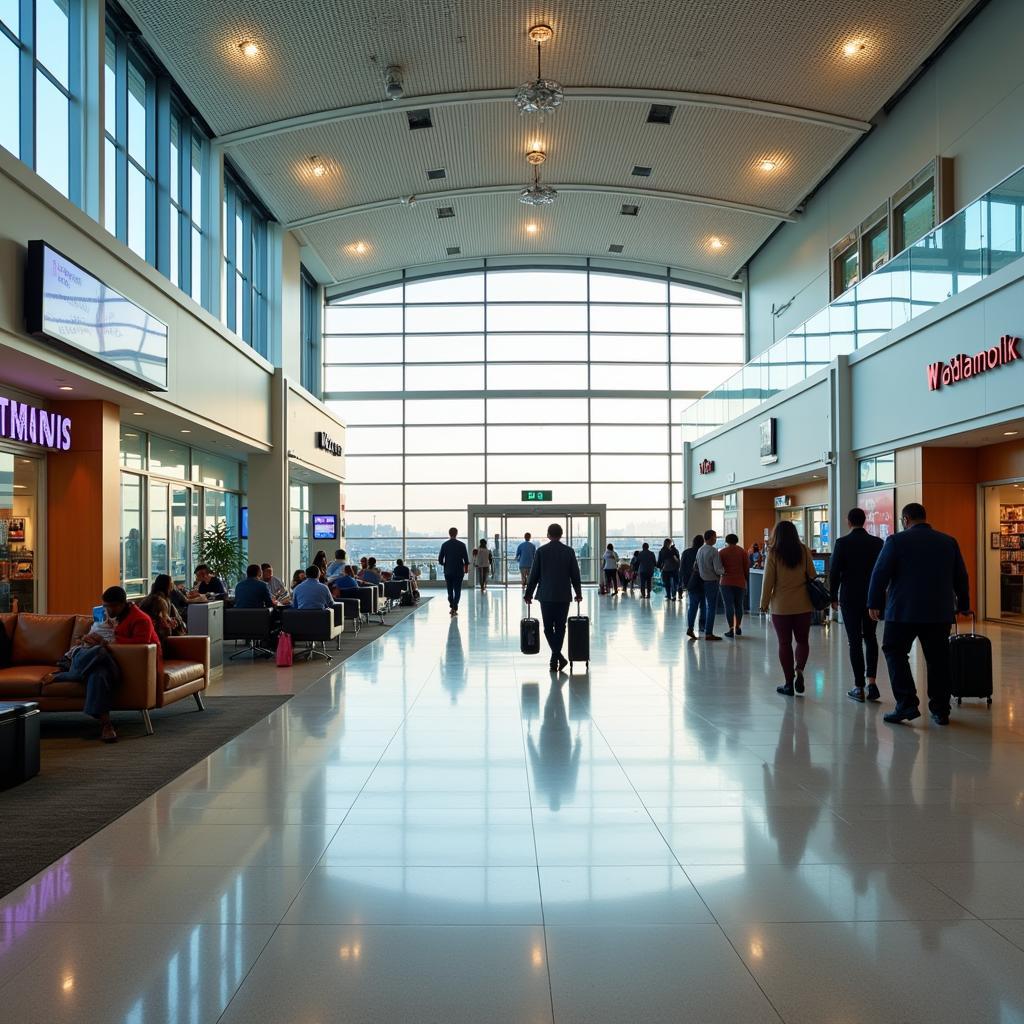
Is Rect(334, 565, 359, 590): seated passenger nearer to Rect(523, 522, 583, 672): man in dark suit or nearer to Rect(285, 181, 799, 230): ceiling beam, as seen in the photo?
Rect(523, 522, 583, 672): man in dark suit

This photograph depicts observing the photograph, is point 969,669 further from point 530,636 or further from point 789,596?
point 530,636

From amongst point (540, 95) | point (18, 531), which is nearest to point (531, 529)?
point (540, 95)

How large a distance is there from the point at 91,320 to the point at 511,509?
67.8ft

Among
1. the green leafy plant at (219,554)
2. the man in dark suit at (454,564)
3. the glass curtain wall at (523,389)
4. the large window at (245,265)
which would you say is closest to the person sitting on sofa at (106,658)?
the green leafy plant at (219,554)

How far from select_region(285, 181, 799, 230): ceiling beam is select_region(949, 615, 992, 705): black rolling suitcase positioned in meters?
17.9

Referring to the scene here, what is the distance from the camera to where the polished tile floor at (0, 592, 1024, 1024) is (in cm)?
262

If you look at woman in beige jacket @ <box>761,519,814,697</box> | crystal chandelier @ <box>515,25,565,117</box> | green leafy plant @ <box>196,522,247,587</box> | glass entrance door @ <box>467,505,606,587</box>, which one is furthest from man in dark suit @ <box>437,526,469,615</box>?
A: glass entrance door @ <box>467,505,606,587</box>

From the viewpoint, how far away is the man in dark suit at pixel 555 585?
956 centimetres

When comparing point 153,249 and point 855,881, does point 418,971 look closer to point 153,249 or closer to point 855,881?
point 855,881

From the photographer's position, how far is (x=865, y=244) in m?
19.3

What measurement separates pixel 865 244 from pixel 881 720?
606 inches

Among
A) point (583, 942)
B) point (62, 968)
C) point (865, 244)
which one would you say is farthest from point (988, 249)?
point (62, 968)

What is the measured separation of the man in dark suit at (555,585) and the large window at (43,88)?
7349 millimetres

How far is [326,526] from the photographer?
2730 centimetres
